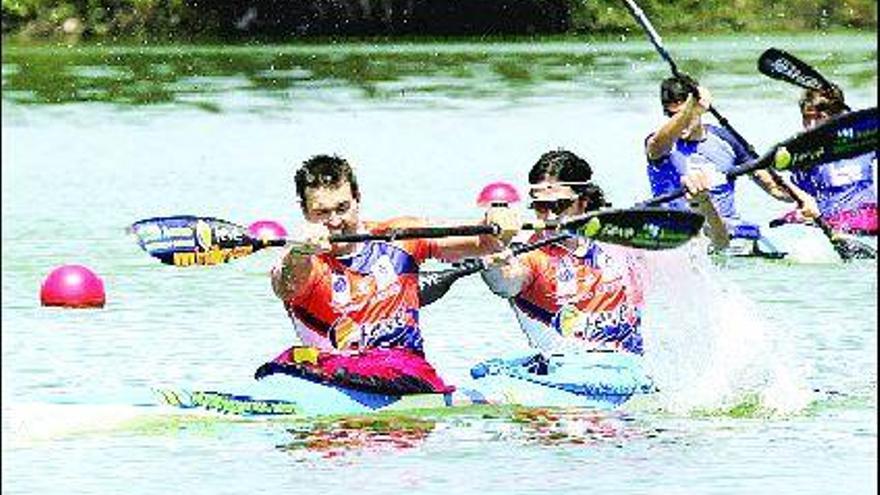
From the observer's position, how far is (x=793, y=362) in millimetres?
12727

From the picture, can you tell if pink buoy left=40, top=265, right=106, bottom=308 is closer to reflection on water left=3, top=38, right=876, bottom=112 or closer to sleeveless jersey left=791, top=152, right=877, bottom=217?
sleeveless jersey left=791, top=152, right=877, bottom=217

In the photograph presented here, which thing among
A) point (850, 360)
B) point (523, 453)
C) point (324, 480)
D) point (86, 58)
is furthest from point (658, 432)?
point (86, 58)

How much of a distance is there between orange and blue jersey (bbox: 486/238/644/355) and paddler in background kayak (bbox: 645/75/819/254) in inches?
92.1

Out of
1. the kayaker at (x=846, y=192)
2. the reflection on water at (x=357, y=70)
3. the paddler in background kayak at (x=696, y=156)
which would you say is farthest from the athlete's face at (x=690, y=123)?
the reflection on water at (x=357, y=70)

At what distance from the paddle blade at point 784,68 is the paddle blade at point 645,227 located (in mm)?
3104

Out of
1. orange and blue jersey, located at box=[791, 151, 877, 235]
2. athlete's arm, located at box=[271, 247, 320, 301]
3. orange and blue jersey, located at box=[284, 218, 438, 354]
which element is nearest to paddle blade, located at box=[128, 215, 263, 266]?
athlete's arm, located at box=[271, 247, 320, 301]

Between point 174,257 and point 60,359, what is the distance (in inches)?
85.0

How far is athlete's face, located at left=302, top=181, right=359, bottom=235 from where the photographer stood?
1052 centimetres

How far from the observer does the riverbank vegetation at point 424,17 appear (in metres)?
63.4

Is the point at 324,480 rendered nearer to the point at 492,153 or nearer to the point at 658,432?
the point at 658,432

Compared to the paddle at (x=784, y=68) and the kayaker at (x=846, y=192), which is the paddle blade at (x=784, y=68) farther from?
the kayaker at (x=846, y=192)

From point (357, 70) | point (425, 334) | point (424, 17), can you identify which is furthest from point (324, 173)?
point (424, 17)

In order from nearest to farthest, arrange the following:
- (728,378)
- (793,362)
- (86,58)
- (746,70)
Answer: (728,378), (793,362), (746,70), (86,58)

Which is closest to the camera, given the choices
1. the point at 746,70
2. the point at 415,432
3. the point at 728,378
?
the point at 415,432
